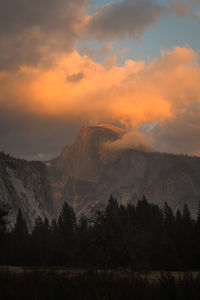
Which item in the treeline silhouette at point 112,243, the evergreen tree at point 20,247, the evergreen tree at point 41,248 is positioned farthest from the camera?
the evergreen tree at point 20,247

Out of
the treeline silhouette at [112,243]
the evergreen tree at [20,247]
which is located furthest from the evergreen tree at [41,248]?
the evergreen tree at [20,247]

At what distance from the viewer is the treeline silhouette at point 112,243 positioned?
55.5 m

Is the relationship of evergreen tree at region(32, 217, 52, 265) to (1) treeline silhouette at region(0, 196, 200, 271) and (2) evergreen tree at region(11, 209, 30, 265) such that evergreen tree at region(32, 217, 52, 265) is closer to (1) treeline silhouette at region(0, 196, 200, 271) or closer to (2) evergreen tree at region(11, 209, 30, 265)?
(1) treeline silhouette at region(0, 196, 200, 271)

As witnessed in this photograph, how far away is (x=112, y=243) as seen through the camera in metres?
54.4

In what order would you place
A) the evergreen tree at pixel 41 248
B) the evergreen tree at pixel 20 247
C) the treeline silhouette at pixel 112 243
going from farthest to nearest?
the evergreen tree at pixel 20 247, the evergreen tree at pixel 41 248, the treeline silhouette at pixel 112 243

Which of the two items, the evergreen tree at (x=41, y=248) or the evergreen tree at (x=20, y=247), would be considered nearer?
the evergreen tree at (x=41, y=248)

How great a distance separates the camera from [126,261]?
56.8m

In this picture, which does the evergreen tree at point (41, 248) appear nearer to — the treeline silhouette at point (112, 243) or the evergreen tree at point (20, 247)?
the treeline silhouette at point (112, 243)

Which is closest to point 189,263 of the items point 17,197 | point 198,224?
point 198,224

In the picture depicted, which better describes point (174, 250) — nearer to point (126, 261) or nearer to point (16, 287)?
point (126, 261)

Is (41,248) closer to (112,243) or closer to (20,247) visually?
(20,247)

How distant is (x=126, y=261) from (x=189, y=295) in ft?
160

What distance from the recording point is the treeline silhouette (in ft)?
182

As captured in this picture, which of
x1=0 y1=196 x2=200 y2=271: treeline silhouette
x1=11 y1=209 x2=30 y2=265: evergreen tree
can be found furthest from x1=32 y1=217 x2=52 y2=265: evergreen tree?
x1=11 y1=209 x2=30 y2=265: evergreen tree
